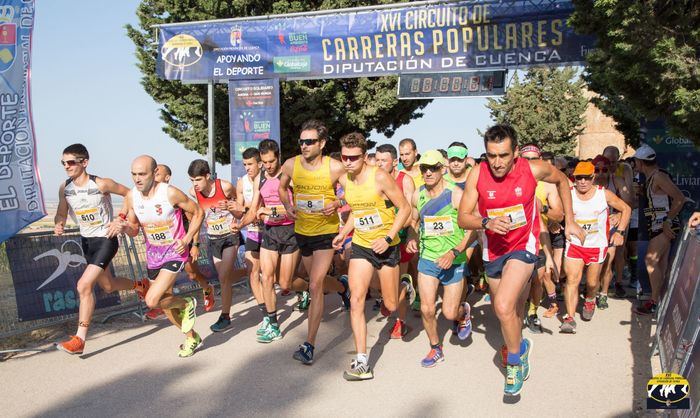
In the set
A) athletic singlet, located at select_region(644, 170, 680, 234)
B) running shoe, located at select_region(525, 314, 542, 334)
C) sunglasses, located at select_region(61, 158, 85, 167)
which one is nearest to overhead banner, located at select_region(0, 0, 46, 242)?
sunglasses, located at select_region(61, 158, 85, 167)

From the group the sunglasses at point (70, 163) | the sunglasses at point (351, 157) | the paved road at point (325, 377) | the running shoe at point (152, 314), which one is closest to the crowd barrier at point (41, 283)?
the running shoe at point (152, 314)

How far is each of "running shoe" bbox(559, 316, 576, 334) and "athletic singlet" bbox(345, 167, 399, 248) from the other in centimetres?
239

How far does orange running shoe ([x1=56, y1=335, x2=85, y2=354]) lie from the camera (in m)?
5.91

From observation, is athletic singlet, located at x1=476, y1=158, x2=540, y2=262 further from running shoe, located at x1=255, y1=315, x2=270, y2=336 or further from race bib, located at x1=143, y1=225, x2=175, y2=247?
race bib, located at x1=143, y1=225, x2=175, y2=247

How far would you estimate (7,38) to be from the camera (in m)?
6.59

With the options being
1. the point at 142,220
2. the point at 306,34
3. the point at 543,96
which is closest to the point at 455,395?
the point at 142,220

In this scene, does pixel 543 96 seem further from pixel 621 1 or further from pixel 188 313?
pixel 188 313

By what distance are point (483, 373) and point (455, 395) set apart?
26.0 inches

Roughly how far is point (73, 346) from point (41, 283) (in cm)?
157

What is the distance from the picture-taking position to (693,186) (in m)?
9.57

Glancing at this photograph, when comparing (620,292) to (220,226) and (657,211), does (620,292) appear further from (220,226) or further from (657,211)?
(220,226)

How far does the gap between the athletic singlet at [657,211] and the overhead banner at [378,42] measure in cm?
395

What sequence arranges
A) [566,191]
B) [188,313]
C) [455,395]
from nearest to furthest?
[455,395] < [566,191] < [188,313]

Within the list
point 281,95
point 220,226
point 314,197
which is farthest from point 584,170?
point 281,95
